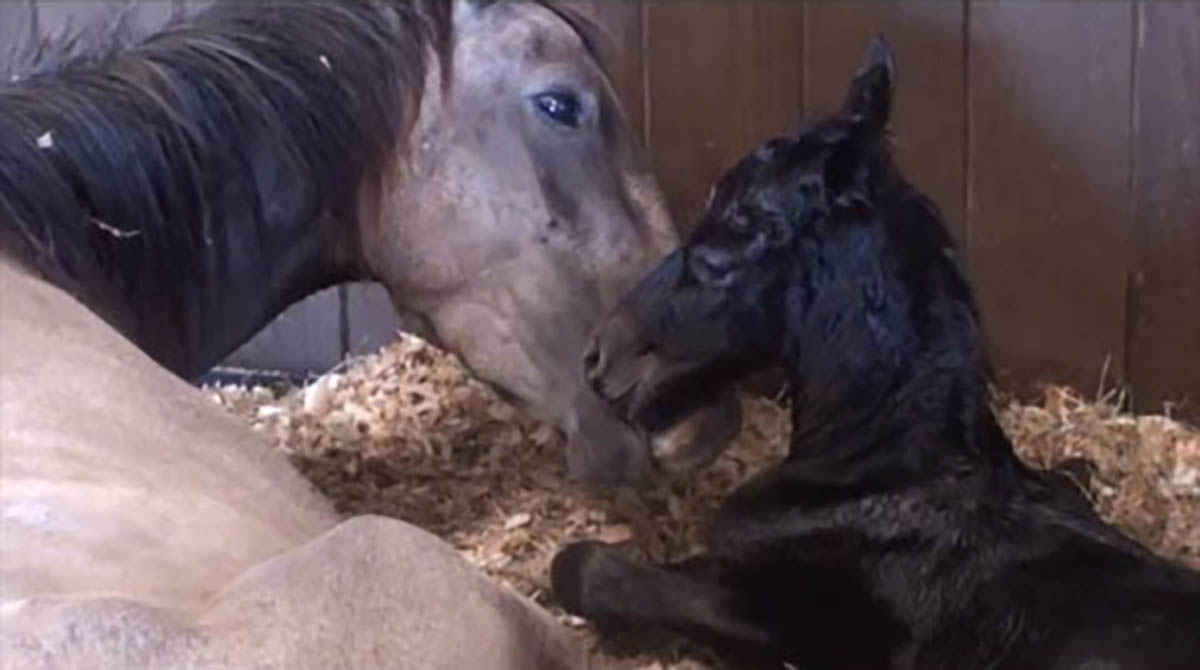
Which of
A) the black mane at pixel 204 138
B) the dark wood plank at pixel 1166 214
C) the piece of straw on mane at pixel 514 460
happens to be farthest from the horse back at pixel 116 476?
the dark wood plank at pixel 1166 214

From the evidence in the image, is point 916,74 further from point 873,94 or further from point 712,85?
point 873,94

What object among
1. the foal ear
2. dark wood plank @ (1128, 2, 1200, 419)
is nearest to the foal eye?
the foal ear

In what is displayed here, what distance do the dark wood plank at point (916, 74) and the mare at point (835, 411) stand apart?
1.01 m

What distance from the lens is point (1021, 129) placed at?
11.8 feet

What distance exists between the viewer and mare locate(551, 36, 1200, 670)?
247 centimetres

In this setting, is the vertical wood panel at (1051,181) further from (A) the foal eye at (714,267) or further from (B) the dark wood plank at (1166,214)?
(A) the foal eye at (714,267)

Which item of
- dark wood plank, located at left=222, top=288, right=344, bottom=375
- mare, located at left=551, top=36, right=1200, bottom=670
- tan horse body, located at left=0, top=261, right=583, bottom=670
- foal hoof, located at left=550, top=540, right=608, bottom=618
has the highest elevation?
tan horse body, located at left=0, top=261, right=583, bottom=670

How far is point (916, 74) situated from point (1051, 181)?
0.99 feet

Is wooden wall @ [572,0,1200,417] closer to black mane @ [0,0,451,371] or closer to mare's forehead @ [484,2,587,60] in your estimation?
mare's forehead @ [484,2,587,60]

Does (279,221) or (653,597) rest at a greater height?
(279,221)

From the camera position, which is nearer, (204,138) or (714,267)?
(714,267)

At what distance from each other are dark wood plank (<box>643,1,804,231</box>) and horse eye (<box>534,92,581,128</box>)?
816 mm

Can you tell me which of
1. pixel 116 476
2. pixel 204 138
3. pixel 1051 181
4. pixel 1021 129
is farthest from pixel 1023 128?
pixel 116 476

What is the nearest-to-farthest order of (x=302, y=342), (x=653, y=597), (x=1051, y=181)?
(x=653, y=597) < (x=1051, y=181) < (x=302, y=342)
